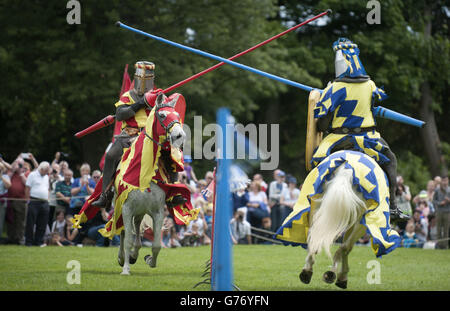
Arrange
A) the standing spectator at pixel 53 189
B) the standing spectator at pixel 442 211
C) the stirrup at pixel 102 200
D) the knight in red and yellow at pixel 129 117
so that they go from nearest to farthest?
the knight in red and yellow at pixel 129 117, the stirrup at pixel 102 200, the standing spectator at pixel 53 189, the standing spectator at pixel 442 211

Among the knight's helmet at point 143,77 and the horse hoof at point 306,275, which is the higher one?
the knight's helmet at point 143,77

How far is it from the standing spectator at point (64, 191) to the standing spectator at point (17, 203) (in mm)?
736

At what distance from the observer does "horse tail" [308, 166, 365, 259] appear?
762cm

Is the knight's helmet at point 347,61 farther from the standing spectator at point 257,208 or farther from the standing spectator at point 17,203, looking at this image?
the standing spectator at point 257,208

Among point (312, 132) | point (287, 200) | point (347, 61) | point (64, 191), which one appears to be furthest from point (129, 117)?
point (287, 200)

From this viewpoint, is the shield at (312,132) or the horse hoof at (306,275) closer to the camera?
the horse hoof at (306,275)

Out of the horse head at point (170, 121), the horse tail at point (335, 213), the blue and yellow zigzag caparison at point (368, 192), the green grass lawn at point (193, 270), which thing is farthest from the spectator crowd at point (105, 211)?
the horse tail at point (335, 213)

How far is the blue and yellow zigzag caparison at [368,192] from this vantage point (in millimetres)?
7766

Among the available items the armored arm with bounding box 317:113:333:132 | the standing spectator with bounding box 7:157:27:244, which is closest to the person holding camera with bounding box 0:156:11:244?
the standing spectator with bounding box 7:157:27:244

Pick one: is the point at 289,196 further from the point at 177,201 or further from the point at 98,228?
the point at 177,201

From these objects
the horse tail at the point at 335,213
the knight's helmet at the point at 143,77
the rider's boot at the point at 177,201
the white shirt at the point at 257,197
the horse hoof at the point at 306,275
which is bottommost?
the horse hoof at the point at 306,275

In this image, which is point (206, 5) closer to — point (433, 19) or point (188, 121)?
point (188, 121)

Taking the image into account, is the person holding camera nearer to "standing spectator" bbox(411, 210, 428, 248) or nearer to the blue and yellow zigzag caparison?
the blue and yellow zigzag caparison

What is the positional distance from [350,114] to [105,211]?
27.8 ft
